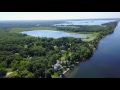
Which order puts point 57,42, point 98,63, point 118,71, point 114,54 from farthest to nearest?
point 57,42, point 114,54, point 98,63, point 118,71

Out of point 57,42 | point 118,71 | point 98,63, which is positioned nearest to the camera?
point 118,71
